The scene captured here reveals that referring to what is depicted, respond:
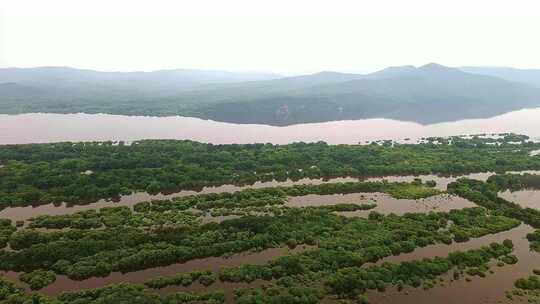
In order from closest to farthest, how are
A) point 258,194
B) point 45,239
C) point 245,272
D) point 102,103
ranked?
point 245,272 → point 45,239 → point 258,194 → point 102,103

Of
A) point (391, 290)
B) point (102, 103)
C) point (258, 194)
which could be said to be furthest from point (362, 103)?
point (391, 290)

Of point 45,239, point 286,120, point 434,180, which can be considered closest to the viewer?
point 45,239

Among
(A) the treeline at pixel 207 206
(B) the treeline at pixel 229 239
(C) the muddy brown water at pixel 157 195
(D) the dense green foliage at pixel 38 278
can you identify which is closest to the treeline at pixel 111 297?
(D) the dense green foliage at pixel 38 278

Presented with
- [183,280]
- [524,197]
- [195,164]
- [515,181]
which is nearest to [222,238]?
[183,280]

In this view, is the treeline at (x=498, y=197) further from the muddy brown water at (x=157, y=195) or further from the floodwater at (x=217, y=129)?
the floodwater at (x=217, y=129)

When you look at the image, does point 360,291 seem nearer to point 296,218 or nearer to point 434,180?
point 296,218

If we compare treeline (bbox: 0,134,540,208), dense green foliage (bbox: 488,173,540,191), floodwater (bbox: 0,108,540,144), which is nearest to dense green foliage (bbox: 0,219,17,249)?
treeline (bbox: 0,134,540,208)
